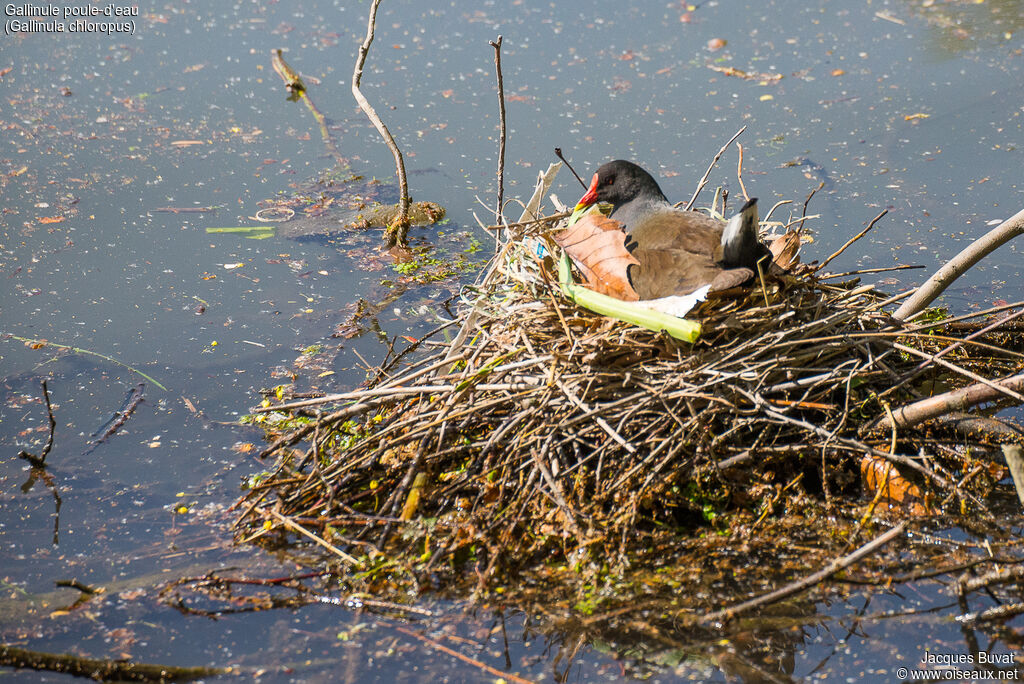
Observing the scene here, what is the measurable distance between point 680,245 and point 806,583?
1.07 metres

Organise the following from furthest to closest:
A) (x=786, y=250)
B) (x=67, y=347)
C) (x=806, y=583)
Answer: (x=67, y=347)
(x=786, y=250)
(x=806, y=583)

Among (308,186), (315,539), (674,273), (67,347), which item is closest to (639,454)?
(674,273)

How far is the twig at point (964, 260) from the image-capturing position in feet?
9.20

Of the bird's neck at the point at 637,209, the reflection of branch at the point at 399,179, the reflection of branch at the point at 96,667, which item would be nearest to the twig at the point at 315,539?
the reflection of branch at the point at 96,667

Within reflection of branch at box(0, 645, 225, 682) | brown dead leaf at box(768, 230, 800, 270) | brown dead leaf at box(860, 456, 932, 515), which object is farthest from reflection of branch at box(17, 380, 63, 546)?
brown dead leaf at box(860, 456, 932, 515)

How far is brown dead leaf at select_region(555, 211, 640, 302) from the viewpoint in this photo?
2.66 metres

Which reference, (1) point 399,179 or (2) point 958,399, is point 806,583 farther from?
(1) point 399,179

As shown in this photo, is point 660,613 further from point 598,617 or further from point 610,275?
point 610,275

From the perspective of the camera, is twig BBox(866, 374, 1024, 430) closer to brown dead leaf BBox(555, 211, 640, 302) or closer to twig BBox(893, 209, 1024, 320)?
twig BBox(893, 209, 1024, 320)

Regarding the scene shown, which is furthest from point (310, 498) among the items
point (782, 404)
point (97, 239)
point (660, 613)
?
point (97, 239)

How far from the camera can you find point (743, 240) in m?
2.45

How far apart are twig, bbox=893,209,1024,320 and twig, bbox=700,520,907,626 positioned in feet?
3.49

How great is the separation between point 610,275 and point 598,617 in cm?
94

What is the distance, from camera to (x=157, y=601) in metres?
2.54
